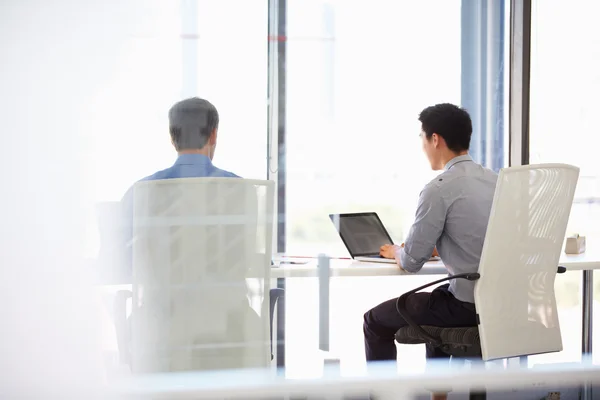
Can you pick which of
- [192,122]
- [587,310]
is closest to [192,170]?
[192,122]

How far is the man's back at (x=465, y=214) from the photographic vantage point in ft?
6.18

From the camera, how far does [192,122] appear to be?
2.10 m

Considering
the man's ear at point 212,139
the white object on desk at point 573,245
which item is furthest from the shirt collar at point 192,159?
the white object on desk at point 573,245

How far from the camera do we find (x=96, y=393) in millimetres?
635

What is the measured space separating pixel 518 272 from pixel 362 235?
0.61m

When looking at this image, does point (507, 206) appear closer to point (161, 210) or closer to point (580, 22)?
point (161, 210)

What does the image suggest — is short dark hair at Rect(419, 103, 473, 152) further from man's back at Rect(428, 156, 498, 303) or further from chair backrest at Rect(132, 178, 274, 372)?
chair backrest at Rect(132, 178, 274, 372)

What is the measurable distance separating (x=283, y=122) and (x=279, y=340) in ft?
2.69

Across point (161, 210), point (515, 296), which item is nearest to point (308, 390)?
point (161, 210)

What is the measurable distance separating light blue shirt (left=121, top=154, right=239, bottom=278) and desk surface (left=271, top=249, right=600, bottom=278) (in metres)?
0.39

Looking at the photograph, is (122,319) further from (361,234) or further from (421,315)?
(361,234)

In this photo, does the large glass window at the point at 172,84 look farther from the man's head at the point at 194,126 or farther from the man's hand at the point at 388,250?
the man's hand at the point at 388,250

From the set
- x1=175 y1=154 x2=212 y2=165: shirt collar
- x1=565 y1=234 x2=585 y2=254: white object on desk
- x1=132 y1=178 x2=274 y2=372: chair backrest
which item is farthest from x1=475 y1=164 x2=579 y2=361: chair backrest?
x1=175 y1=154 x2=212 y2=165: shirt collar

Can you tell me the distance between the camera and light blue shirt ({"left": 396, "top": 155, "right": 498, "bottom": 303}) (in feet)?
6.18
